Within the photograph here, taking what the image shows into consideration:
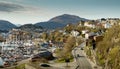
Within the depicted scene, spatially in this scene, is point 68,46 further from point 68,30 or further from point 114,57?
point 68,30

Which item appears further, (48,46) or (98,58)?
(48,46)

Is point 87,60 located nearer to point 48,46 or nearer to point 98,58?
point 98,58

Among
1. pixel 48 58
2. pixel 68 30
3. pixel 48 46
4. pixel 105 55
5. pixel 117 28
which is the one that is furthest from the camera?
pixel 68 30

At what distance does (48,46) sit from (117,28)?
42671 millimetres

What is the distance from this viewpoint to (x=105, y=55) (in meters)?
31.8

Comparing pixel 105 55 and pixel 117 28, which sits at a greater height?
pixel 117 28

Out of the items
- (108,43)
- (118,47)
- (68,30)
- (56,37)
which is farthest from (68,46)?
(68,30)

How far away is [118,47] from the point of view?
29672 mm

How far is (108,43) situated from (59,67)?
5621 millimetres

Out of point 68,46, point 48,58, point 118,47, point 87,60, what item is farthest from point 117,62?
point 68,46

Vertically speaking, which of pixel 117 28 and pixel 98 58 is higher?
pixel 117 28

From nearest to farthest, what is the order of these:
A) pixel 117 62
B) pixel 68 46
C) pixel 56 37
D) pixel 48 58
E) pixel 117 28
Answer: pixel 117 62 → pixel 117 28 → pixel 48 58 → pixel 68 46 → pixel 56 37

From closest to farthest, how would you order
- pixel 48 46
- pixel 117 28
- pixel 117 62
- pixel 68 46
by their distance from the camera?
pixel 117 62, pixel 117 28, pixel 68 46, pixel 48 46

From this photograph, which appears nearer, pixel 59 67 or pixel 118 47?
pixel 118 47
